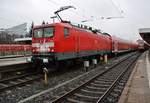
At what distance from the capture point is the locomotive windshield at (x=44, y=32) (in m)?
14.2

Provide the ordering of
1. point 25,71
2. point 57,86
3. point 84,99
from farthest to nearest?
point 25,71, point 57,86, point 84,99

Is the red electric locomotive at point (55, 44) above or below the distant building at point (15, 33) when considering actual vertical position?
below

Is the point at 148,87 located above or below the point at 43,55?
below

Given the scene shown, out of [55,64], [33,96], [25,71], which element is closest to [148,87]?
[33,96]

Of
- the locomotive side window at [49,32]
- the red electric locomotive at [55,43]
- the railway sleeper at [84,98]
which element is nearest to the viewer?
the railway sleeper at [84,98]

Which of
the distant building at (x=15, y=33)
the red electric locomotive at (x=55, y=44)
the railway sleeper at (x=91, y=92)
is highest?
the distant building at (x=15, y=33)

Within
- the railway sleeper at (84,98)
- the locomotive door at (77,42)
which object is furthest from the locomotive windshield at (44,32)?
the railway sleeper at (84,98)

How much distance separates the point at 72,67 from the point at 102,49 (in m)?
7.82

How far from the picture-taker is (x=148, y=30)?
32.6 m

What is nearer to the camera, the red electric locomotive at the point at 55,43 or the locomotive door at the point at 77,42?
the red electric locomotive at the point at 55,43

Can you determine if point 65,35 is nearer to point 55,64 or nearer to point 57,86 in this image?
point 55,64

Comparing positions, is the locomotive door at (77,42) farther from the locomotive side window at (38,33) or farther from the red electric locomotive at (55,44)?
the locomotive side window at (38,33)

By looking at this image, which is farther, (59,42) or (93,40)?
(93,40)

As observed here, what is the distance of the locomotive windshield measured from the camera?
46.6 ft
